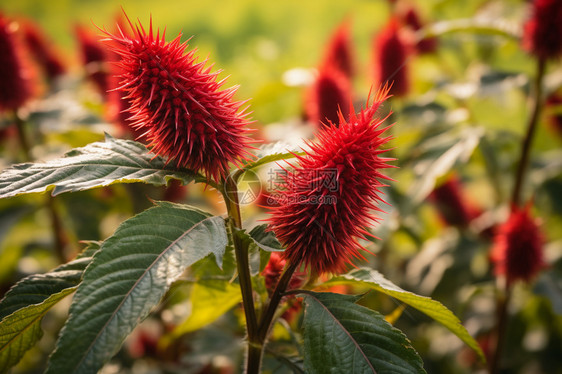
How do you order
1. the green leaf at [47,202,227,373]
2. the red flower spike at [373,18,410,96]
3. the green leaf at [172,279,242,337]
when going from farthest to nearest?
the red flower spike at [373,18,410,96] < the green leaf at [172,279,242,337] < the green leaf at [47,202,227,373]

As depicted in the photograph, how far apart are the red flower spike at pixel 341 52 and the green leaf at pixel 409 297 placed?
65.8 inches

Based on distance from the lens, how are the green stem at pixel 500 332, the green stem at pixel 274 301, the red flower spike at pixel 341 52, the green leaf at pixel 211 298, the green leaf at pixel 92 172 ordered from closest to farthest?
the green leaf at pixel 92 172 → the green stem at pixel 274 301 → the green leaf at pixel 211 298 → the green stem at pixel 500 332 → the red flower spike at pixel 341 52

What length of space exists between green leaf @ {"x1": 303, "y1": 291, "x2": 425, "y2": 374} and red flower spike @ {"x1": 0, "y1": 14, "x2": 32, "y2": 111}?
60.0 inches

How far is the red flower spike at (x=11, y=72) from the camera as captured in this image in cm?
163

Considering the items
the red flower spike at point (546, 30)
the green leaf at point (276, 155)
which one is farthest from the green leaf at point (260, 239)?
the red flower spike at point (546, 30)

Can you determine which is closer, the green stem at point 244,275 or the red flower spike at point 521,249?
the green stem at point 244,275

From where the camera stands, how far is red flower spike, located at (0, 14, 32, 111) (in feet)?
5.35

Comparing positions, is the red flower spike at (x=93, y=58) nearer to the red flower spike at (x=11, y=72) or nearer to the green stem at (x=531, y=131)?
the red flower spike at (x=11, y=72)

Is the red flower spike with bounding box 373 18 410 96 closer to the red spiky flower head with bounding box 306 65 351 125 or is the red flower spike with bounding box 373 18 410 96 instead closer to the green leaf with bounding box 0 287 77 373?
the red spiky flower head with bounding box 306 65 351 125

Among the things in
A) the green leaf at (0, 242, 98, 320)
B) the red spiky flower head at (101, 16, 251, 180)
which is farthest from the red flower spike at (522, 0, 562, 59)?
the green leaf at (0, 242, 98, 320)

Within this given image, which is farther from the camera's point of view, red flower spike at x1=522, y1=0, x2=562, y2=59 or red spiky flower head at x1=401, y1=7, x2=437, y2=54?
red spiky flower head at x1=401, y1=7, x2=437, y2=54

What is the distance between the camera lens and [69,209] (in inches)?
69.9

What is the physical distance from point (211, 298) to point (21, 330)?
0.34 m

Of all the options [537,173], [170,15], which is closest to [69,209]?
[537,173]
